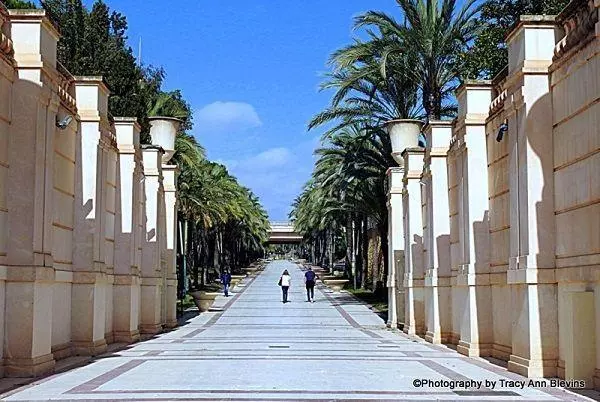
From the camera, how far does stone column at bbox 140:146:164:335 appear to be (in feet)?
78.5

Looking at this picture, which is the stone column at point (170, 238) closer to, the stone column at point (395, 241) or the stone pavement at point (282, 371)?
the stone pavement at point (282, 371)

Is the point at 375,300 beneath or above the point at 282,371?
above

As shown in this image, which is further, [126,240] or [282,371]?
[126,240]

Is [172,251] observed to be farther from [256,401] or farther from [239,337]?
[256,401]

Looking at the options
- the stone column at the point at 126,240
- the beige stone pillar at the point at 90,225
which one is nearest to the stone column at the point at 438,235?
the stone column at the point at 126,240

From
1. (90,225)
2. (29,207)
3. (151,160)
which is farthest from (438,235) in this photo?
(29,207)

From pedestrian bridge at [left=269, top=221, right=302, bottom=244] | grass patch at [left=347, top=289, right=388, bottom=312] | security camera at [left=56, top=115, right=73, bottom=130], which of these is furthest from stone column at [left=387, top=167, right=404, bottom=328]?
pedestrian bridge at [left=269, top=221, right=302, bottom=244]

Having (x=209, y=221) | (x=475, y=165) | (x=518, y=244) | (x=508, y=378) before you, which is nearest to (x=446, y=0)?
(x=475, y=165)

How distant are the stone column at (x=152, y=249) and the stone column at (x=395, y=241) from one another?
23.8 feet

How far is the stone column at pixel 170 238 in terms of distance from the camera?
27.1m

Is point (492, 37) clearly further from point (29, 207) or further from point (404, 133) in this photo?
point (29, 207)

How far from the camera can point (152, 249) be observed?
79.5ft

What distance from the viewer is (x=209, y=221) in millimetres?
48844

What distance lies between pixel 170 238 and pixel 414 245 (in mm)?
8493
